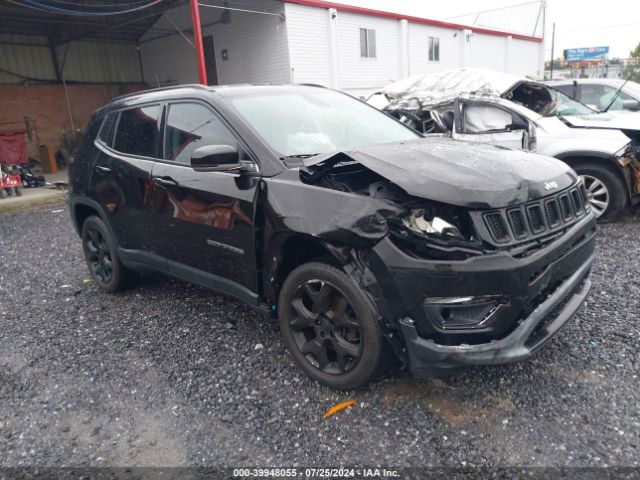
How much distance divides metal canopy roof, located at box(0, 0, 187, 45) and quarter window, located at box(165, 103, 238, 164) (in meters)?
12.5

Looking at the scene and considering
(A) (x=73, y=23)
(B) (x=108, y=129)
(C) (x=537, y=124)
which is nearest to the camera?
(B) (x=108, y=129)

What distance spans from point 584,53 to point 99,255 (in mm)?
62747

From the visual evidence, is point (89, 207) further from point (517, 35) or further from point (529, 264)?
point (517, 35)

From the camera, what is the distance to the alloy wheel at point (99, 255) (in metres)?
4.85

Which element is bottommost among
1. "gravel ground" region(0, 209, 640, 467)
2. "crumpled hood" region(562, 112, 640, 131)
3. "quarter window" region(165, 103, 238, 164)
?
"gravel ground" region(0, 209, 640, 467)

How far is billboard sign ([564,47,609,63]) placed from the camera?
52872 millimetres

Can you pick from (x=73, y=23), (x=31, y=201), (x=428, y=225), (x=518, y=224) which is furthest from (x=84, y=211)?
(x=73, y=23)

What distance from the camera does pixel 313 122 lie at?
371cm

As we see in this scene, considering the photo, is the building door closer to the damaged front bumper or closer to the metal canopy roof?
the metal canopy roof

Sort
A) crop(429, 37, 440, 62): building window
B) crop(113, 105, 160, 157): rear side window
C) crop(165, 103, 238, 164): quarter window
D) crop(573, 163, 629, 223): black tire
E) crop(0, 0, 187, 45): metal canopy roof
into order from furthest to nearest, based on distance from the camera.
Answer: crop(429, 37, 440, 62): building window < crop(0, 0, 187, 45): metal canopy roof < crop(573, 163, 629, 223): black tire < crop(113, 105, 160, 157): rear side window < crop(165, 103, 238, 164): quarter window

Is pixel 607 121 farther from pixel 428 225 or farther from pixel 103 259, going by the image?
pixel 103 259

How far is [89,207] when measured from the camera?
4.93 meters

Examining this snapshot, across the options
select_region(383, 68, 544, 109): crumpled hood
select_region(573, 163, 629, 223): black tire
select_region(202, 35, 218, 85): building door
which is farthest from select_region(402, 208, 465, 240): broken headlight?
select_region(202, 35, 218, 85): building door

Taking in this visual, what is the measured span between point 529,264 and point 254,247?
159 centimetres
